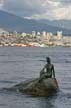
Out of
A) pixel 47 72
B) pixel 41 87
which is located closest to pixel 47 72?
pixel 47 72

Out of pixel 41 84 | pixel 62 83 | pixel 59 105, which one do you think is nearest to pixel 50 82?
pixel 41 84

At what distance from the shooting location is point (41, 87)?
33.1 metres

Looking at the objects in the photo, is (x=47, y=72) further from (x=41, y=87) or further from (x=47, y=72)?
(x=41, y=87)

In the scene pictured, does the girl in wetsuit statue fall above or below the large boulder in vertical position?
above

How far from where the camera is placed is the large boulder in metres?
33.0

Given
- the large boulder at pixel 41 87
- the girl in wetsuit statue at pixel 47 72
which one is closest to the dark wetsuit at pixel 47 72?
the girl in wetsuit statue at pixel 47 72

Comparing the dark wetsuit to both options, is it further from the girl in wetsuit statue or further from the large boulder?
the large boulder

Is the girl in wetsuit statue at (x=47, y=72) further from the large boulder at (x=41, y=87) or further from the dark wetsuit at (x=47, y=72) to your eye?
the large boulder at (x=41, y=87)

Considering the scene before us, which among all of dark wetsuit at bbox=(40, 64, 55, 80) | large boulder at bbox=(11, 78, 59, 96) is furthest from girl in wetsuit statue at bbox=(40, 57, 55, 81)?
large boulder at bbox=(11, 78, 59, 96)

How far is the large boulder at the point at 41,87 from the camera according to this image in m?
33.0

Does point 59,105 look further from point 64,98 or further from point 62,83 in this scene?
point 62,83

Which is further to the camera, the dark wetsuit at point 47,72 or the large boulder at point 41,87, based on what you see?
the dark wetsuit at point 47,72

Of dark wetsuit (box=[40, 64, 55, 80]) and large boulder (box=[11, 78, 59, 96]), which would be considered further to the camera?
dark wetsuit (box=[40, 64, 55, 80])

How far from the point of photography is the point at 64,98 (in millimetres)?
33375
